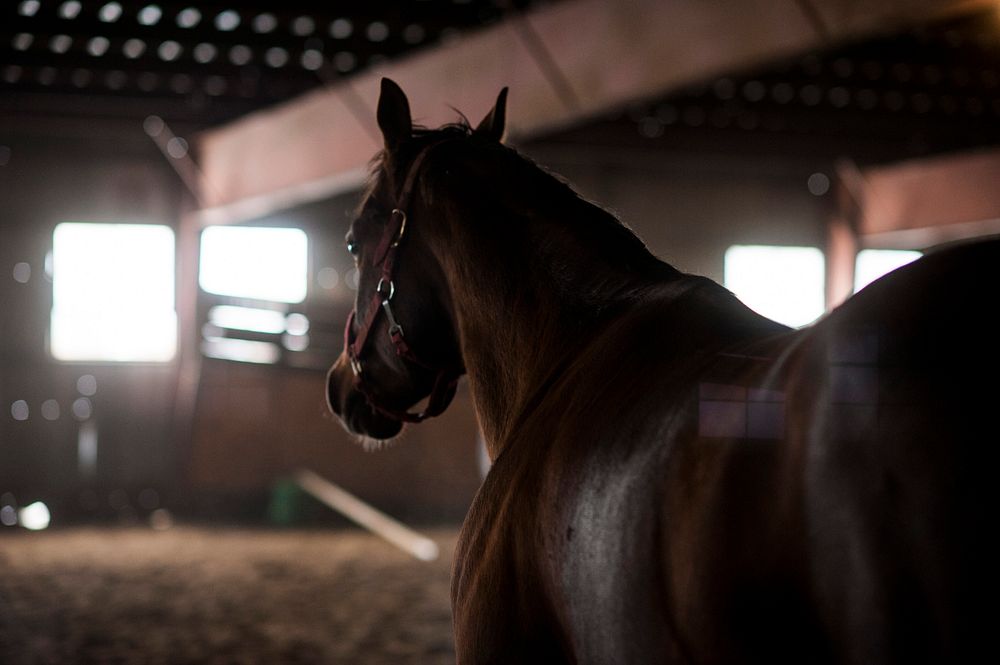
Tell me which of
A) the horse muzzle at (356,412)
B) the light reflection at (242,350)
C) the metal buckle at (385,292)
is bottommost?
the light reflection at (242,350)

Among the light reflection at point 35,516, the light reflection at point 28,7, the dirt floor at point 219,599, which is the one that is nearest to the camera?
the dirt floor at point 219,599

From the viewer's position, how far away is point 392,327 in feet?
6.92

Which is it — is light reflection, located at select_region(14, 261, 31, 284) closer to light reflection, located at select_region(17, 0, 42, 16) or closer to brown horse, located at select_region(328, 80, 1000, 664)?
light reflection, located at select_region(17, 0, 42, 16)

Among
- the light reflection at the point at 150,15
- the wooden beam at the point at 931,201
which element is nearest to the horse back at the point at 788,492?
the light reflection at the point at 150,15

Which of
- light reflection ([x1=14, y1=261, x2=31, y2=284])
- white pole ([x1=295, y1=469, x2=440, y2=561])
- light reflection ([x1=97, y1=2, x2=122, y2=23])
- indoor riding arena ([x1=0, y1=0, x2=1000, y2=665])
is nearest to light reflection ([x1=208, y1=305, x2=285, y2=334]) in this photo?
indoor riding arena ([x1=0, y1=0, x2=1000, y2=665])

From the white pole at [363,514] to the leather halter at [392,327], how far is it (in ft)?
20.0

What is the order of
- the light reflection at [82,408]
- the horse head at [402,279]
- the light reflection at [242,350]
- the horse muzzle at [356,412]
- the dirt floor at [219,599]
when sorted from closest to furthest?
the horse head at [402,279], the horse muzzle at [356,412], the dirt floor at [219,599], the light reflection at [242,350], the light reflection at [82,408]

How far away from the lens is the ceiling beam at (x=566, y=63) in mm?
4594

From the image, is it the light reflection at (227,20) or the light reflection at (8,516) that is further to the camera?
the light reflection at (8,516)

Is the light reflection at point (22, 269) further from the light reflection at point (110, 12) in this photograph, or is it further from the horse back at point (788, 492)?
the horse back at point (788, 492)

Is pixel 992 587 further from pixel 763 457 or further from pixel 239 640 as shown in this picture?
pixel 239 640

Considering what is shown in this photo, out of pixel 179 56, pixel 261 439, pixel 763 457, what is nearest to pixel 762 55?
pixel 763 457

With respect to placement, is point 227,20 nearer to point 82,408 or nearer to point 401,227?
point 82,408

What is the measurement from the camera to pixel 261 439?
1042 cm
